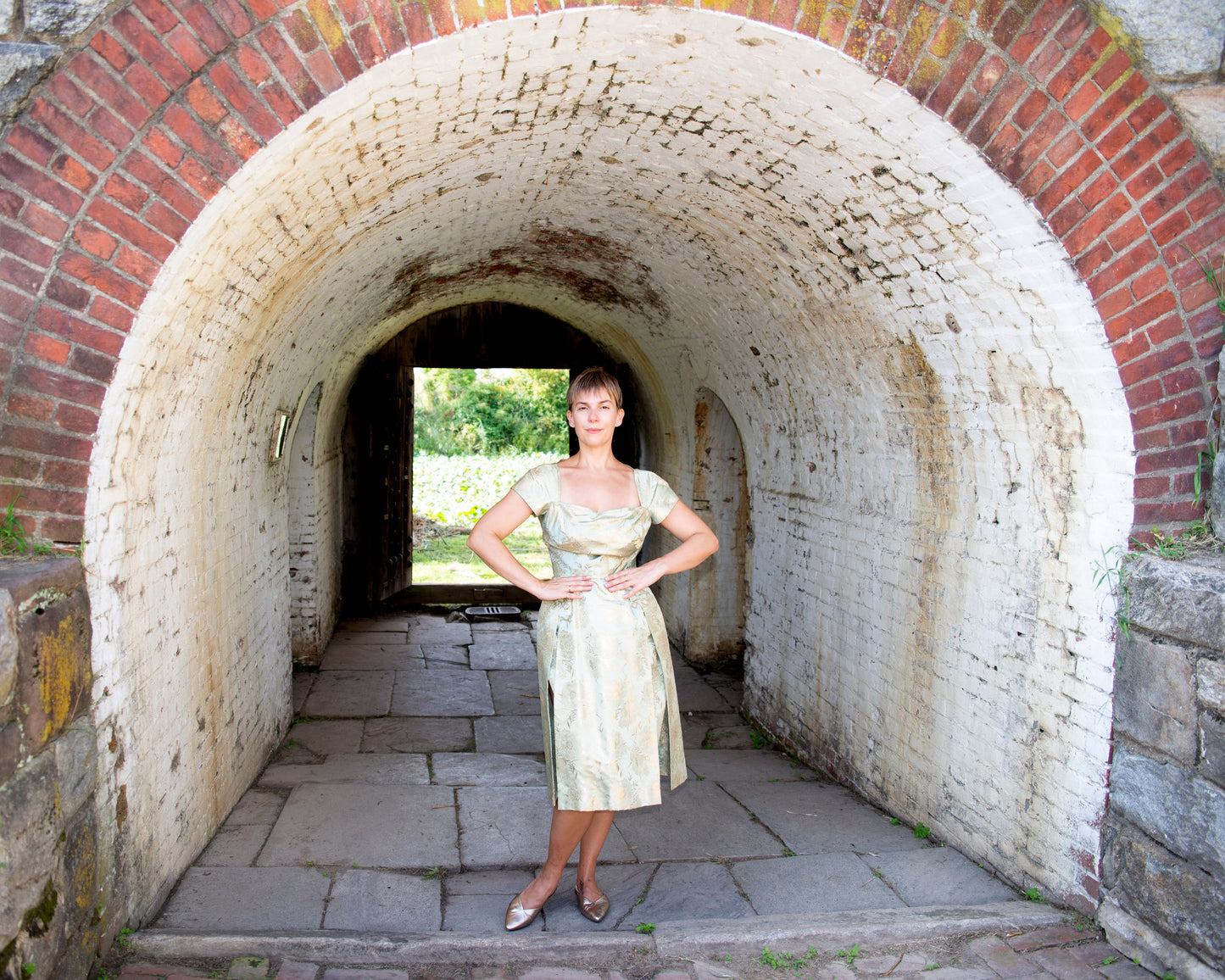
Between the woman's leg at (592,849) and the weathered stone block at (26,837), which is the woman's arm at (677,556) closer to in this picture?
the woman's leg at (592,849)

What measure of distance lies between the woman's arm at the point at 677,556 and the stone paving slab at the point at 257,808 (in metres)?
2.20

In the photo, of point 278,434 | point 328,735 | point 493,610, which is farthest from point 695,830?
point 493,610

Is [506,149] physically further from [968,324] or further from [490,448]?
[490,448]

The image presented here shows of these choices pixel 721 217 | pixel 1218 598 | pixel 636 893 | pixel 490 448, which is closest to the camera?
pixel 1218 598

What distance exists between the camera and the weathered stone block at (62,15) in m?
2.73

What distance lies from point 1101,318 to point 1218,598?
959 millimetres

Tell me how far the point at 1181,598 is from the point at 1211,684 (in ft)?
0.87

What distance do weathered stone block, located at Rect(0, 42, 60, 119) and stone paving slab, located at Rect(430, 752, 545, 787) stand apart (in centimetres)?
354

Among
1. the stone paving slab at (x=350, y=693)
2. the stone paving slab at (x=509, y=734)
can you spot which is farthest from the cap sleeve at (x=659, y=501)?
the stone paving slab at (x=350, y=693)

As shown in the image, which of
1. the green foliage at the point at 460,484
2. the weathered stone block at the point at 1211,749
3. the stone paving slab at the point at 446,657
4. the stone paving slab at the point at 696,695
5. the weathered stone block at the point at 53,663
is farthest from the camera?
the green foliage at the point at 460,484

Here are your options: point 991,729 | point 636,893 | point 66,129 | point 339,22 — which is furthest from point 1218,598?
point 66,129

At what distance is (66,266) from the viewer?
8.96 feet

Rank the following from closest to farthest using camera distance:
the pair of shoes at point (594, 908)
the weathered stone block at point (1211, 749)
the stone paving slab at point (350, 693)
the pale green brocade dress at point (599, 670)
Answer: the weathered stone block at point (1211, 749)
the pale green brocade dress at point (599, 670)
the pair of shoes at point (594, 908)
the stone paving slab at point (350, 693)

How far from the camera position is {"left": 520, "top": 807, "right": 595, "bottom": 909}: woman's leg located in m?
3.37
